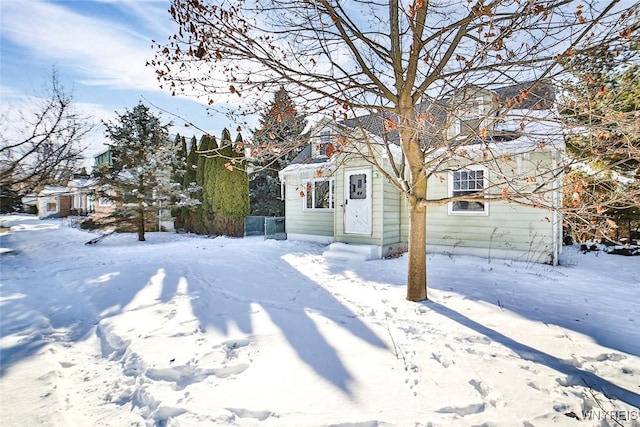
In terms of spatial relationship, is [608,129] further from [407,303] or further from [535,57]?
[407,303]

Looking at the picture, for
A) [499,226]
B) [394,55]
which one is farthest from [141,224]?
[499,226]

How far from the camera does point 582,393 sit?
2176 mm

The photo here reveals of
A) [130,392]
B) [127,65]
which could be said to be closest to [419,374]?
[130,392]

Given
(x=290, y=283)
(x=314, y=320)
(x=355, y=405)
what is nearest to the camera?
(x=355, y=405)

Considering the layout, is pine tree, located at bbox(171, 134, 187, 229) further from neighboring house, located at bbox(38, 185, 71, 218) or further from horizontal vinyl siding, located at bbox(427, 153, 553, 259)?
neighboring house, located at bbox(38, 185, 71, 218)

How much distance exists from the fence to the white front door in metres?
4.02

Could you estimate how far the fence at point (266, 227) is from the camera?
12316mm

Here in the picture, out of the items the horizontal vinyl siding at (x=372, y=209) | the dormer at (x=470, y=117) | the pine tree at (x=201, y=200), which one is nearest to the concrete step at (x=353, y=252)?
the horizontal vinyl siding at (x=372, y=209)

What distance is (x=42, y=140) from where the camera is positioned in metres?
7.34

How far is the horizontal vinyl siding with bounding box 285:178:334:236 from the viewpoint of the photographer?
1048 cm

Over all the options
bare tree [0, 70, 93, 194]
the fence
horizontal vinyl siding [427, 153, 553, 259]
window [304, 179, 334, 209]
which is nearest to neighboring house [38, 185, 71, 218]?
the fence

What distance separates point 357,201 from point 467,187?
2.92m

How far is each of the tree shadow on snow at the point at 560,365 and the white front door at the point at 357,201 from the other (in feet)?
16.1

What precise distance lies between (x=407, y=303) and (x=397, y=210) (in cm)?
501
